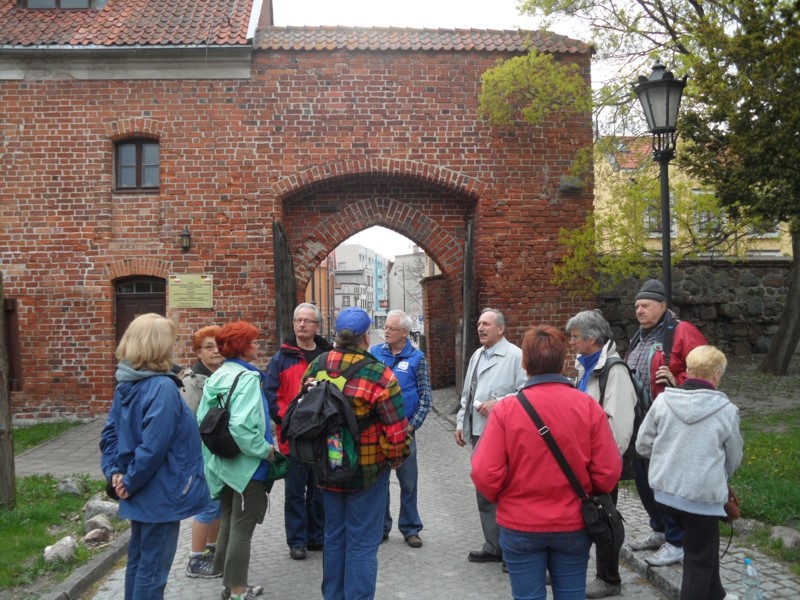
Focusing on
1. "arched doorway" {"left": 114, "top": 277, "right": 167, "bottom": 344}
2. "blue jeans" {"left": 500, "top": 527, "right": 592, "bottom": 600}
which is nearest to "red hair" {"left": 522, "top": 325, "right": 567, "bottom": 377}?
"blue jeans" {"left": 500, "top": 527, "right": 592, "bottom": 600}

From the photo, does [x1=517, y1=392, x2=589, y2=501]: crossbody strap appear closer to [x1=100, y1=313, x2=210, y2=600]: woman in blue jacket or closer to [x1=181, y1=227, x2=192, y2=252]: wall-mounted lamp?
[x1=100, y1=313, x2=210, y2=600]: woman in blue jacket

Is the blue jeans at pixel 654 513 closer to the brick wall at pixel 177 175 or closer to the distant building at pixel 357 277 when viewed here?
the brick wall at pixel 177 175

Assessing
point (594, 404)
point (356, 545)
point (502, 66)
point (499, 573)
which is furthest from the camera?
point (502, 66)

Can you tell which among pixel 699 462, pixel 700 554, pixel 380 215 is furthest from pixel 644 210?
pixel 700 554

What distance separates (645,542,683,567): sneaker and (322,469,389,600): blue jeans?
7.01 feet

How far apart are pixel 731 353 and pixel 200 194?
12.9 metres

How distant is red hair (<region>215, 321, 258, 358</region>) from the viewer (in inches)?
189

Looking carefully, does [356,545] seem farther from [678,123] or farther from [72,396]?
[72,396]

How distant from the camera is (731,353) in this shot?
59.2 ft

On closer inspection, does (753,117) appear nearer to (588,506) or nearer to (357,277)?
(588,506)

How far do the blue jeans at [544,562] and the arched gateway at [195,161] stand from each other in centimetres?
950

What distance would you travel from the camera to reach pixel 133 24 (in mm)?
13117

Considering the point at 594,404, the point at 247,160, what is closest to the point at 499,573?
the point at 594,404

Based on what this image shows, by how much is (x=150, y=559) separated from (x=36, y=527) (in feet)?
11.0
